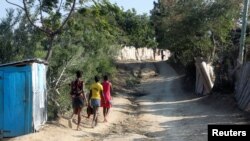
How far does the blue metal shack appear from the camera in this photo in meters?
13.8

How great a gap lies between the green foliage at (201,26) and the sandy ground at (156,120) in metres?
3.81

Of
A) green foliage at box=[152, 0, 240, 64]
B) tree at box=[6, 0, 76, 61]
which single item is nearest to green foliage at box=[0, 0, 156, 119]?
tree at box=[6, 0, 76, 61]

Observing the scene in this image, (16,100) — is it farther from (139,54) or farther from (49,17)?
(139,54)

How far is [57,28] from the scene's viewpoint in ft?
56.5

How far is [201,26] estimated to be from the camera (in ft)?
89.5

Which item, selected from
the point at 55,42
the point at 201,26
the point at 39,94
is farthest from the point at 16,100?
the point at 201,26

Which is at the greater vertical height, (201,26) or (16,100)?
(201,26)

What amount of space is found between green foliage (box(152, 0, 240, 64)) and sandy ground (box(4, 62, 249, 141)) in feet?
12.5

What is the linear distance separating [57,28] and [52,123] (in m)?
3.47

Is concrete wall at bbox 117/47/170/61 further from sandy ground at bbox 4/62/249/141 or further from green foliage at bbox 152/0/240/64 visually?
sandy ground at bbox 4/62/249/141

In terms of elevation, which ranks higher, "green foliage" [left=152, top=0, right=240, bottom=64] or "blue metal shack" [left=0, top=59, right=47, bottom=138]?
"green foliage" [left=152, top=0, right=240, bottom=64]

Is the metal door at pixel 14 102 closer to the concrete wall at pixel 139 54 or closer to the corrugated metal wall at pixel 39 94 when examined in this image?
the corrugated metal wall at pixel 39 94

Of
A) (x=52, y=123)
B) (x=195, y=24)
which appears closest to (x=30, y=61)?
(x=52, y=123)

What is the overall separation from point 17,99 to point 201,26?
50.9 ft
